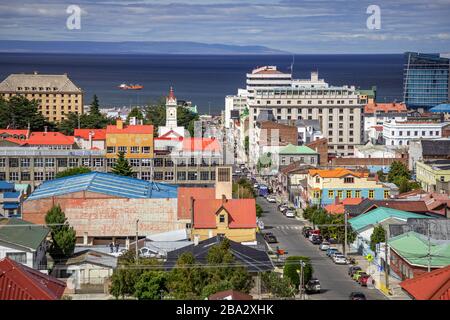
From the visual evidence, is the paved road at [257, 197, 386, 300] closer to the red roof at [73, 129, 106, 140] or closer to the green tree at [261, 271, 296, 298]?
the green tree at [261, 271, 296, 298]

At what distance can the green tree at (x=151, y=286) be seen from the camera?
31.6 feet

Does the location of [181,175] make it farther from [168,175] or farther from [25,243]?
[25,243]

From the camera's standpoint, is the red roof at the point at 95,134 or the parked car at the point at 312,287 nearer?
the parked car at the point at 312,287

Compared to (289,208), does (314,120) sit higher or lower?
higher

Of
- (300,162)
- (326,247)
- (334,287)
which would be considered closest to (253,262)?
(334,287)

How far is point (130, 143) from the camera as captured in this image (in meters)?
21.5

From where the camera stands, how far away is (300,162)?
2422cm

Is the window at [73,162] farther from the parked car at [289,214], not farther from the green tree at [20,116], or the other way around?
the green tree at [20,116]

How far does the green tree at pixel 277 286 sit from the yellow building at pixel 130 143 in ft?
36.2

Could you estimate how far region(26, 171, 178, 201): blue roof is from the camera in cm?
1552

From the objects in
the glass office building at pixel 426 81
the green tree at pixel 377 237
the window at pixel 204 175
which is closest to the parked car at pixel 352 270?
the green tree at pixel 377 237

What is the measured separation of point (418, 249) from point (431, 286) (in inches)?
201
